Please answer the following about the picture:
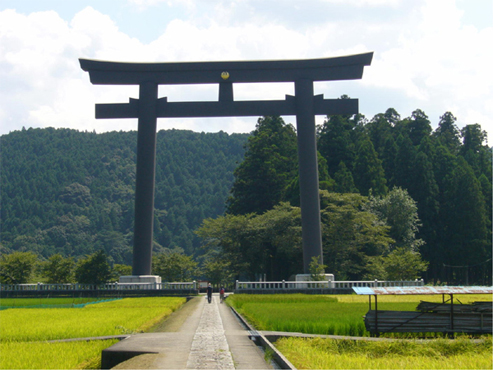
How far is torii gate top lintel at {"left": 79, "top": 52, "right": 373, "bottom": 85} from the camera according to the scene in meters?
37.9

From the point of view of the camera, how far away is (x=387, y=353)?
12836 millimetres

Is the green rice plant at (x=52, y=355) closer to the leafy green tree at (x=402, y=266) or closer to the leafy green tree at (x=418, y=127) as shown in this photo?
the leafy green tree at (x=402, y=266)

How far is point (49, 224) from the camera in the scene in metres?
148

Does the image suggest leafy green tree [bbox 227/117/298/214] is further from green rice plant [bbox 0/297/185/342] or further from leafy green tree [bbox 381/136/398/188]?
green rice plant [bbox 0/297/185/342]

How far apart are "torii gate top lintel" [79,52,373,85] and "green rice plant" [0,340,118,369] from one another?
2679 cm

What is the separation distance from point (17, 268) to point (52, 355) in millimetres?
34595

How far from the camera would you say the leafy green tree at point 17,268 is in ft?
142

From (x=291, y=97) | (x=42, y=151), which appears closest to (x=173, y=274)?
(x=291, y=97)

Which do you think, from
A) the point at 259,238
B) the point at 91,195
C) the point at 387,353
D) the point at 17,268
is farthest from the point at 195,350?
the point at 91,195

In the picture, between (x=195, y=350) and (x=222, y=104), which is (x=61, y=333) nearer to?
(x=195, y=350)

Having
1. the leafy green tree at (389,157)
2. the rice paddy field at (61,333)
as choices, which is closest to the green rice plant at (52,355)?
the rice paddy field at (61,333)

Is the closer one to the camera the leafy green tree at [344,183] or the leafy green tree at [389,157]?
the leafy green tree at [344,183]

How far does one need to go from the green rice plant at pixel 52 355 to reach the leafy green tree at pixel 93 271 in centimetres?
2768

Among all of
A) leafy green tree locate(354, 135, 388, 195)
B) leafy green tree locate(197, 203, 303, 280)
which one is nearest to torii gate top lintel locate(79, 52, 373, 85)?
leafy green tree locate(197, 203, 303, 280)
